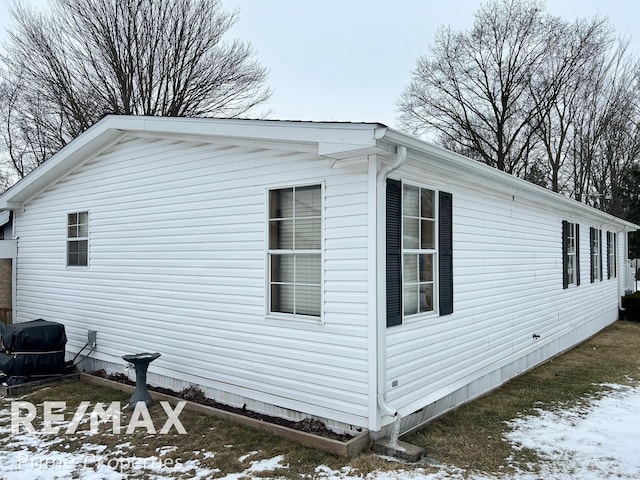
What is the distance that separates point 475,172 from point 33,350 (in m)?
6.46

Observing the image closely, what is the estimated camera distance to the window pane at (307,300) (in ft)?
15.8

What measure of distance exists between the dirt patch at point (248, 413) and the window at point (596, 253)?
9186 mm

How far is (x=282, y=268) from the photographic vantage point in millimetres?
5125

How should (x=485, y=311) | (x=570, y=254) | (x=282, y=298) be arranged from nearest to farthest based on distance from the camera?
(x=282, y=298)
(x=485, y=311)
(x=570, y=254)

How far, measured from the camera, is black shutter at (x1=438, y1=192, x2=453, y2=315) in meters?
5.33

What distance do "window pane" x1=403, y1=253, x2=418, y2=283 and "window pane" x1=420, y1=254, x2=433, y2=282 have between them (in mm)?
111

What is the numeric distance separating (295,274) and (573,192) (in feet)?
69.3

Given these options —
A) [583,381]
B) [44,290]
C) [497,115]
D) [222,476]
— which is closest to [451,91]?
[497,115]

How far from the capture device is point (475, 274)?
6070 millimetres

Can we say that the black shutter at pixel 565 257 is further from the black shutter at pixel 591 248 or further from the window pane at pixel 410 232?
the window pane at pixel 410 232

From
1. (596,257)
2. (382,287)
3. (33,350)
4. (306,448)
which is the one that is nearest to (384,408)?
(306,448)

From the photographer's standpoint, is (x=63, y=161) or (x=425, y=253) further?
(x=63, y=161)

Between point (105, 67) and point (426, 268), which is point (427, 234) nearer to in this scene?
point (426, 268)

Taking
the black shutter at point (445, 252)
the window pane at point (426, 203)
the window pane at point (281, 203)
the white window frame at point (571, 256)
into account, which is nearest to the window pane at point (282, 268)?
the window pane at point (281, 203)
